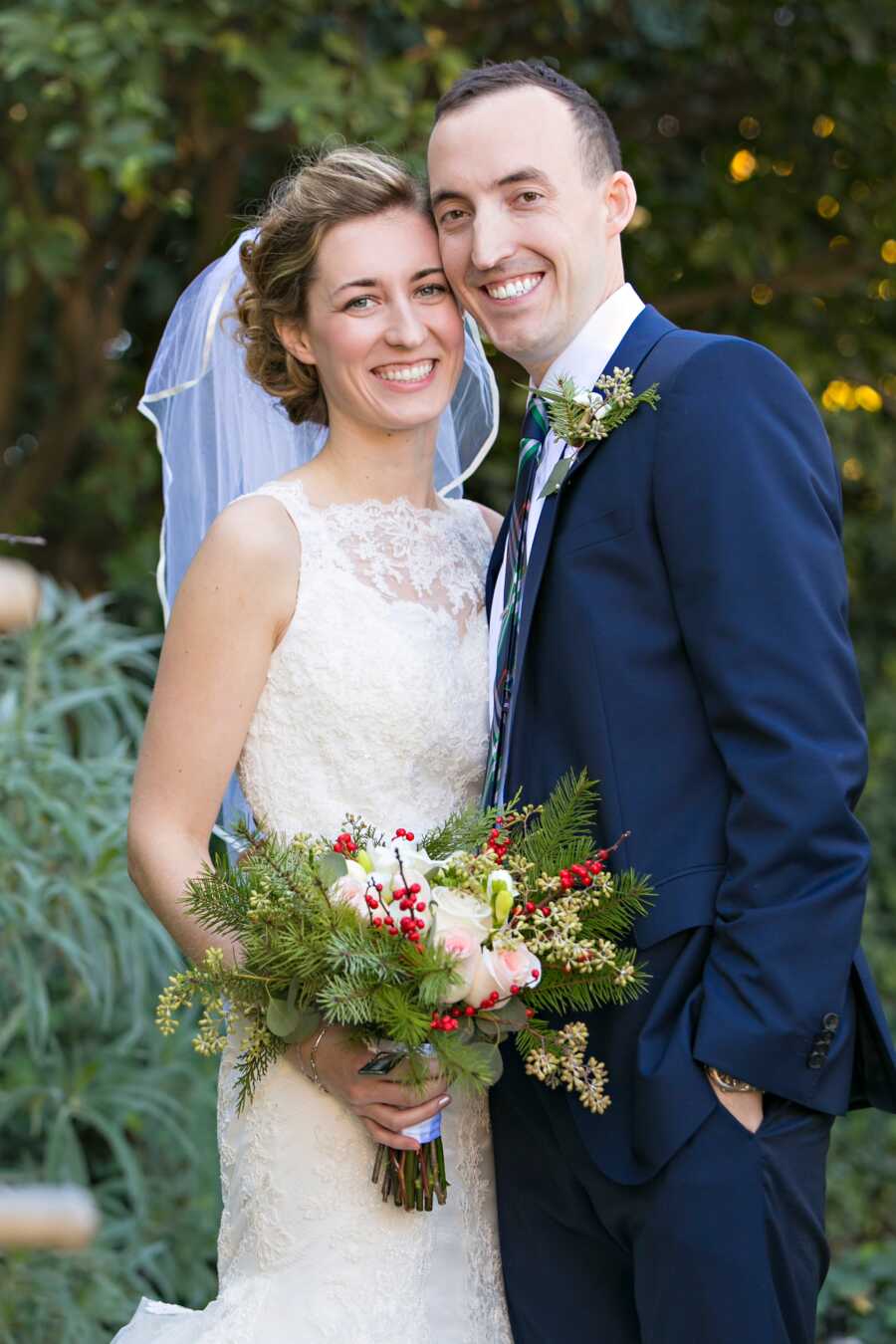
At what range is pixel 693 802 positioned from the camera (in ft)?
7.53

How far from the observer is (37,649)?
4.38 metres

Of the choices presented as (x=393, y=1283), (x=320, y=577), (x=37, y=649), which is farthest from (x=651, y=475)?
(x=37, y=649)

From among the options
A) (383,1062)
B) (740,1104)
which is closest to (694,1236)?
(740,1104)

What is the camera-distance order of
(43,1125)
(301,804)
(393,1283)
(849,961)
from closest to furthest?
(849,961), (393,1283), (301,804), (43,1125)

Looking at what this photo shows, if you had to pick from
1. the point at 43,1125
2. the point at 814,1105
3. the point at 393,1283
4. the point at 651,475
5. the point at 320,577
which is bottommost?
the point at 43,1125

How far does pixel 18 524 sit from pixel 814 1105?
491 centimetres

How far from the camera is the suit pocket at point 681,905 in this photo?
2.24 m

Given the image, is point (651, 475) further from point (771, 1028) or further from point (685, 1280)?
point (685, 1280)

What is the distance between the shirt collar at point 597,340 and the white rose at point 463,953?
941 millimetres

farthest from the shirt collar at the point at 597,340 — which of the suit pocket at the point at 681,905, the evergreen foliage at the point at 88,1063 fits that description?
the evergreen foliage at the point at 88,1063

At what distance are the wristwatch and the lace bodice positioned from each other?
2.23ft

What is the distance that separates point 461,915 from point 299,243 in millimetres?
1343

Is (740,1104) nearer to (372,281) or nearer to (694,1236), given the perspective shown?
(694,1236)

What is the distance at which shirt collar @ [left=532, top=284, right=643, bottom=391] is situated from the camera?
2.55 metres
